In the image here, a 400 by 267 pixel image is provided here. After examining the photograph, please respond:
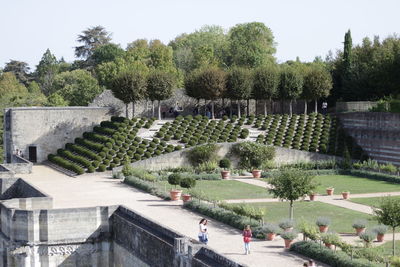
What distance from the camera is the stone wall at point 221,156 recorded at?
51688mm

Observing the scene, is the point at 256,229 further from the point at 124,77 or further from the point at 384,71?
the point at 384,71

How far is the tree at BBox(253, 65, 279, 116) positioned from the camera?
203ft

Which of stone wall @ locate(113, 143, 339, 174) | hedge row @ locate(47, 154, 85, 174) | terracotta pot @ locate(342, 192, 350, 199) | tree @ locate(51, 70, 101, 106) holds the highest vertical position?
tree @ locate(51, 70, 101, 106)

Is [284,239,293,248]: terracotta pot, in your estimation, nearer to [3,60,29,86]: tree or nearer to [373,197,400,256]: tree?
[373,197,400,256]: tree

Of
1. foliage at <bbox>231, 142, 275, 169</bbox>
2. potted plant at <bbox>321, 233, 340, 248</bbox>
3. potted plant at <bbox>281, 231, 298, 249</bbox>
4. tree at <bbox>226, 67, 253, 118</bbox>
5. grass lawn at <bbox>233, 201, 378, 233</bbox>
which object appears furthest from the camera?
tree at <bbox>226, 67, 253, 118</bbox>

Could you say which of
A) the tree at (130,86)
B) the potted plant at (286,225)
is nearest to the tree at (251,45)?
the tree at (130,86)

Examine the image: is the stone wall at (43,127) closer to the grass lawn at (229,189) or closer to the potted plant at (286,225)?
the grass lawn at (229,189)

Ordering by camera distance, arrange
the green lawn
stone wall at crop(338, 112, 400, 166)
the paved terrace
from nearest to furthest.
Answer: the paved terrace
the green lawn
stone wall at crop(338, 112, 400, 166)

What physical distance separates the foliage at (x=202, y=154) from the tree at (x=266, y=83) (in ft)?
36.3

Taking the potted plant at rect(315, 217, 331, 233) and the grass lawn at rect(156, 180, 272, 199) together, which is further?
the grass lawn at rect(156, 180, 272, 199)

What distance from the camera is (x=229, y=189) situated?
142ft

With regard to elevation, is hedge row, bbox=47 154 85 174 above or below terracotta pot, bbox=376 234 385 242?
above

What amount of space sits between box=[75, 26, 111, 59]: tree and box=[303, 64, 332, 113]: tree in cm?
6559

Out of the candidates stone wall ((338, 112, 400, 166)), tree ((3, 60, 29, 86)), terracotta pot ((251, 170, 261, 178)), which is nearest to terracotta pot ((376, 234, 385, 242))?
terracotta pot ((251, 170, 261, 178))
